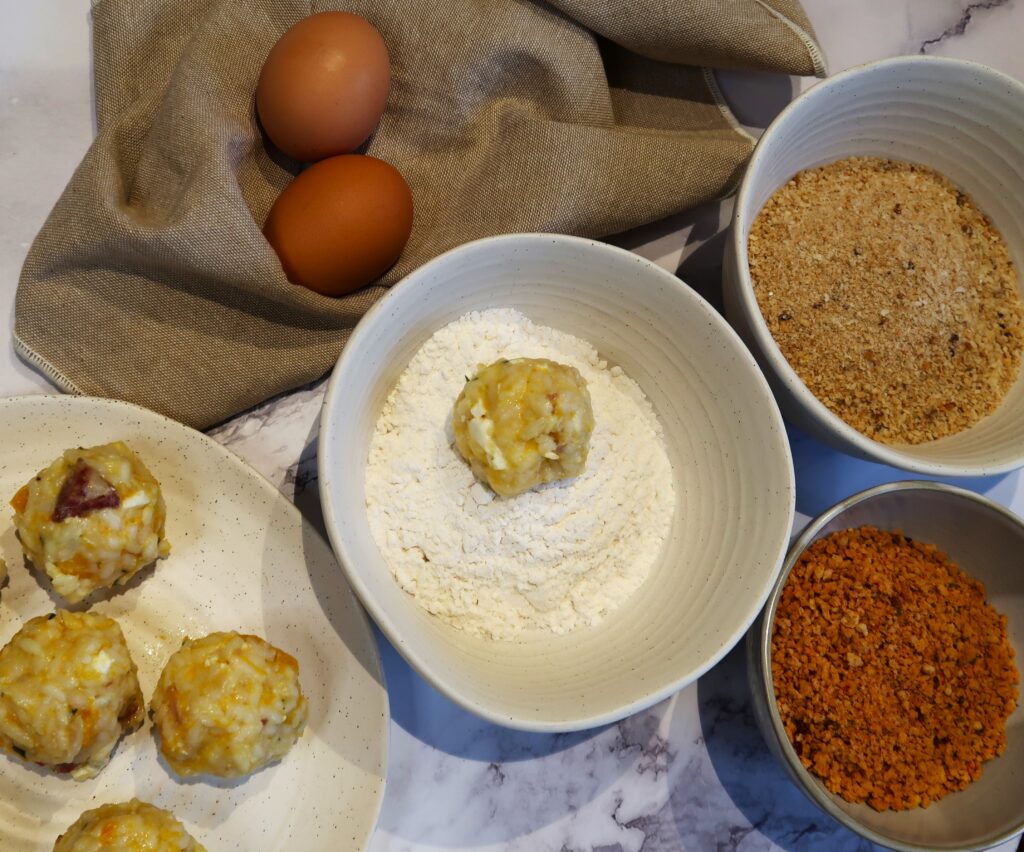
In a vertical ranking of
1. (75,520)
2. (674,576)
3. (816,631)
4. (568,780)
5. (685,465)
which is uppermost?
(75,520)

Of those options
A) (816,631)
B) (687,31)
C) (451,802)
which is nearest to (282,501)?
(451,802)

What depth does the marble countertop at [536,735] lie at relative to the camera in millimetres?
1683

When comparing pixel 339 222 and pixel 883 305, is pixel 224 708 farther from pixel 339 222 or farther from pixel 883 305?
pixel 883 305

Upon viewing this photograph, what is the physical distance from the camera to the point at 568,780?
5.81 feet

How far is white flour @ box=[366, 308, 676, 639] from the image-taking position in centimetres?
152

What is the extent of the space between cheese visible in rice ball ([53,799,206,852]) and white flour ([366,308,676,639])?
0.54m

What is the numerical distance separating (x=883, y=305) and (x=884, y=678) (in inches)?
27.8

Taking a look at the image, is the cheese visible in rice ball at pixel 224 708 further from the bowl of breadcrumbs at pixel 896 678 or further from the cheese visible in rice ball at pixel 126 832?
the bowl of breadcrumbs at pixel 896 678

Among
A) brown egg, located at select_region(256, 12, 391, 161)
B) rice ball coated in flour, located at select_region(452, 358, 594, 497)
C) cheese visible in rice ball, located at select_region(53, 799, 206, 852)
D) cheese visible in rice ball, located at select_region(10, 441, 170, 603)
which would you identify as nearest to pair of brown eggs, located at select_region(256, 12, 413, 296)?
brown egg, located at select_region(256, 12, 391, 161)

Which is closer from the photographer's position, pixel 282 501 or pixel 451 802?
pixel 282 501

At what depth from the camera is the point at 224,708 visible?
1439mm

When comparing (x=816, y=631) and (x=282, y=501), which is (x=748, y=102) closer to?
(x=816, y=631)

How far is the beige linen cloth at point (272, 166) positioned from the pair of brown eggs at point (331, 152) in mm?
61

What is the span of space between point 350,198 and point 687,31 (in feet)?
2.44
